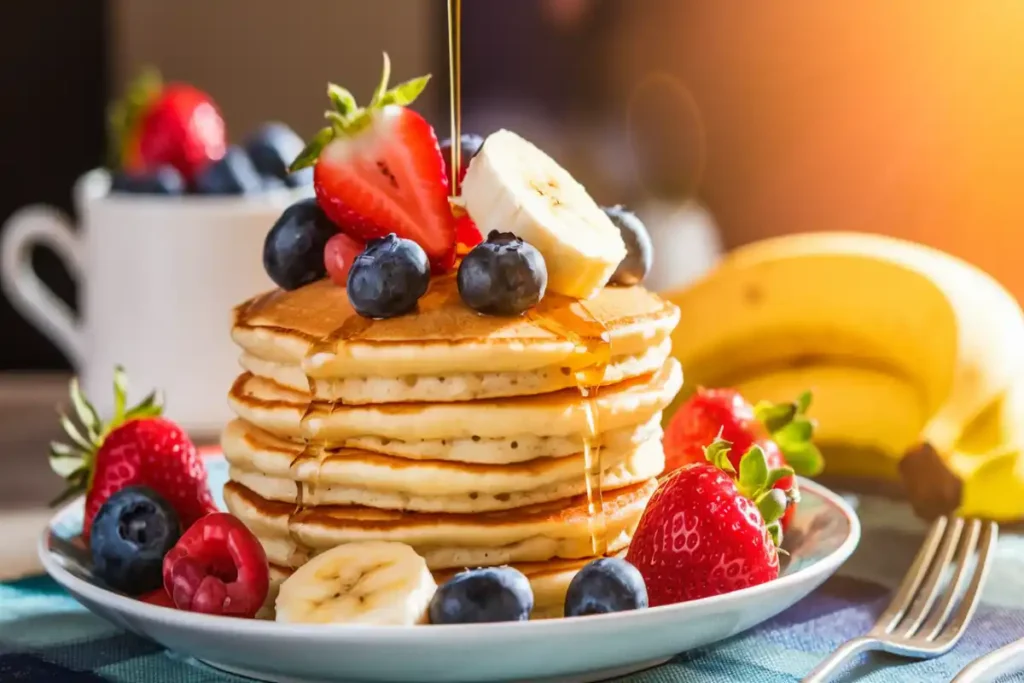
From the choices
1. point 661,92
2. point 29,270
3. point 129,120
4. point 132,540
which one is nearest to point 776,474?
point 132,540

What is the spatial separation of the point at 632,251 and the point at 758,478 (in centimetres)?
28

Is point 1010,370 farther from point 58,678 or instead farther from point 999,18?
point 999,18

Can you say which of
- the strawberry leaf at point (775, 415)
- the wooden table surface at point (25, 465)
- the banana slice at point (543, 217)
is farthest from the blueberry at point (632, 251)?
the wooden table surface at point (25, 465)

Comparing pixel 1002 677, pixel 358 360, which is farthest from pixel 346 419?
pixel 1002 677

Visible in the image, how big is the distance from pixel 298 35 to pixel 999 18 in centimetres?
212

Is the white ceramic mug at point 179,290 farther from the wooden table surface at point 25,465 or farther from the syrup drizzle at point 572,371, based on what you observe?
the syrup drizzle at point 572,371

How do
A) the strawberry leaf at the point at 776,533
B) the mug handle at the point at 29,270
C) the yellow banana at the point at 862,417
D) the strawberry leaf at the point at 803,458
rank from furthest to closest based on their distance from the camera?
the mug handle at the point at 29,270, the yellow banana at the point at 862,417, the strawberry leaf at the point at 803,458, the strawberry leaf at the point at 776,533

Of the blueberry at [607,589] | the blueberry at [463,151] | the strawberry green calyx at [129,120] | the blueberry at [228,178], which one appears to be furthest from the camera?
the strawberry green calyx at [129,120]

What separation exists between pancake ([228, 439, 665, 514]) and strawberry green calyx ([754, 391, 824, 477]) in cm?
38

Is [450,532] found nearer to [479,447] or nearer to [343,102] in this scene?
[479,447]

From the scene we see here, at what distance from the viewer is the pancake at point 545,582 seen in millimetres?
1133

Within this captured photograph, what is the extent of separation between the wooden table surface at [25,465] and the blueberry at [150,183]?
418mm

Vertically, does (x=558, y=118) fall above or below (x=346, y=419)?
below

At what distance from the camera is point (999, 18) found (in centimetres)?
392
